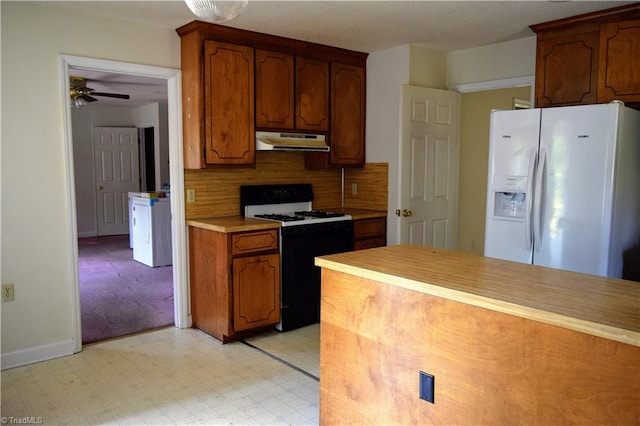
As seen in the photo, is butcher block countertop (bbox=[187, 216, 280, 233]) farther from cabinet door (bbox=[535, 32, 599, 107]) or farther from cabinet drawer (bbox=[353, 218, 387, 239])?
cabinet door (bbox=[535, 32, 599, 107])

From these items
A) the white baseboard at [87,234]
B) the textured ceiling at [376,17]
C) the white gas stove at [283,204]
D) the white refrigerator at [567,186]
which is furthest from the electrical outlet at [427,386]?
the white baseboard at [87,234]

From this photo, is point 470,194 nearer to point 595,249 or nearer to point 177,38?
point 595,249

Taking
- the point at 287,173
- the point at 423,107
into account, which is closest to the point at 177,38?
the point at 287,173

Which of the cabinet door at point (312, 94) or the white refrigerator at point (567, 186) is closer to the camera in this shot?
the white refrigerator at point (567, 186)

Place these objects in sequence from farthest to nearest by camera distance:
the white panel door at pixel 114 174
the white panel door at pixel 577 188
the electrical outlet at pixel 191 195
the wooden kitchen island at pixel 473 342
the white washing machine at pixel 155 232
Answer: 1. the white panel door at pixel 114 174
2. the white washing machine at pixel 155 232
3. the electrical outlet at pixel 191 195
4. the white panel door at pixel 577 188
5. the wooden kitchen island at pixel 473 342

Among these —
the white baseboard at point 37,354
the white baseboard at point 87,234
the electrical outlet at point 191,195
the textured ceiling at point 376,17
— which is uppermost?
the textured ceiling at point 376,17

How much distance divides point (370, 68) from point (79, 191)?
6.11 meters

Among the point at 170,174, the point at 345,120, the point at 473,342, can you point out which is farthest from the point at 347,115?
the point at 473,342

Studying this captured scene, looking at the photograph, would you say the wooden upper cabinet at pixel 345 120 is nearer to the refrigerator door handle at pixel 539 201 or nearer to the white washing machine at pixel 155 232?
the refrigerator door handle at pixel 539 201

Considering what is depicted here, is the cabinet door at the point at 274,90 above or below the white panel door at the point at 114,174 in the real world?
above

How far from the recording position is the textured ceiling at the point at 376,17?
3.15m

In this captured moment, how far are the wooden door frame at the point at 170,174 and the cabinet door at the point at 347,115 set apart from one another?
1.39 metres

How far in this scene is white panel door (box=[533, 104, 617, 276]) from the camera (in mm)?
2979

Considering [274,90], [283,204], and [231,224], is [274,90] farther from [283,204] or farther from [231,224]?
[231,224]
